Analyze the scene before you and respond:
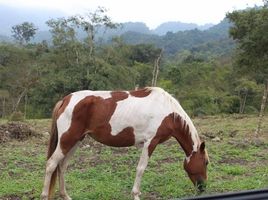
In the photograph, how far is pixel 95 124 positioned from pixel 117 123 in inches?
11.2

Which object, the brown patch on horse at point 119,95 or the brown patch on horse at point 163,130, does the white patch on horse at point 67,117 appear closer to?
the brown patch on horse at point 119,95

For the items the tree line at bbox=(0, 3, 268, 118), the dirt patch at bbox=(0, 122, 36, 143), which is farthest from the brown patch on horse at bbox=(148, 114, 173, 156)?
the tree line at bbox=(0, 3, 268, 118)

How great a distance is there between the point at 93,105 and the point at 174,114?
1.06 metres

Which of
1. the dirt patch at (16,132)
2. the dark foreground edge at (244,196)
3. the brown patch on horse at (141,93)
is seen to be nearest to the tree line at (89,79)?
the dirt patch at (16,132)

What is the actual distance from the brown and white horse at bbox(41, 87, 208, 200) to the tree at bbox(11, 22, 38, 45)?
4847 centimetres

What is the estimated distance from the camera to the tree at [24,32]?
171 feet

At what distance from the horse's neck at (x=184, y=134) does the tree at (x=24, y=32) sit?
160 feet

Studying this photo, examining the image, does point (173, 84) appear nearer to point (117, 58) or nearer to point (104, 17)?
point (117, 58)

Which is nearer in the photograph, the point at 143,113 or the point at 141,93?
the point at 143,113

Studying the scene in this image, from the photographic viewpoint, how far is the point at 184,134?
5.61 meters

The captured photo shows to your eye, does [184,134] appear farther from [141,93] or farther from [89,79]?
[89,79]

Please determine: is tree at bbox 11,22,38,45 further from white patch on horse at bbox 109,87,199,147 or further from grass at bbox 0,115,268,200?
white patch on horse at bbox 109,87,199,147

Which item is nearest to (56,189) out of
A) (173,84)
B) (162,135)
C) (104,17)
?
(162,135)

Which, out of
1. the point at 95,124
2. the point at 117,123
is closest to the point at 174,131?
the point at 117,123
